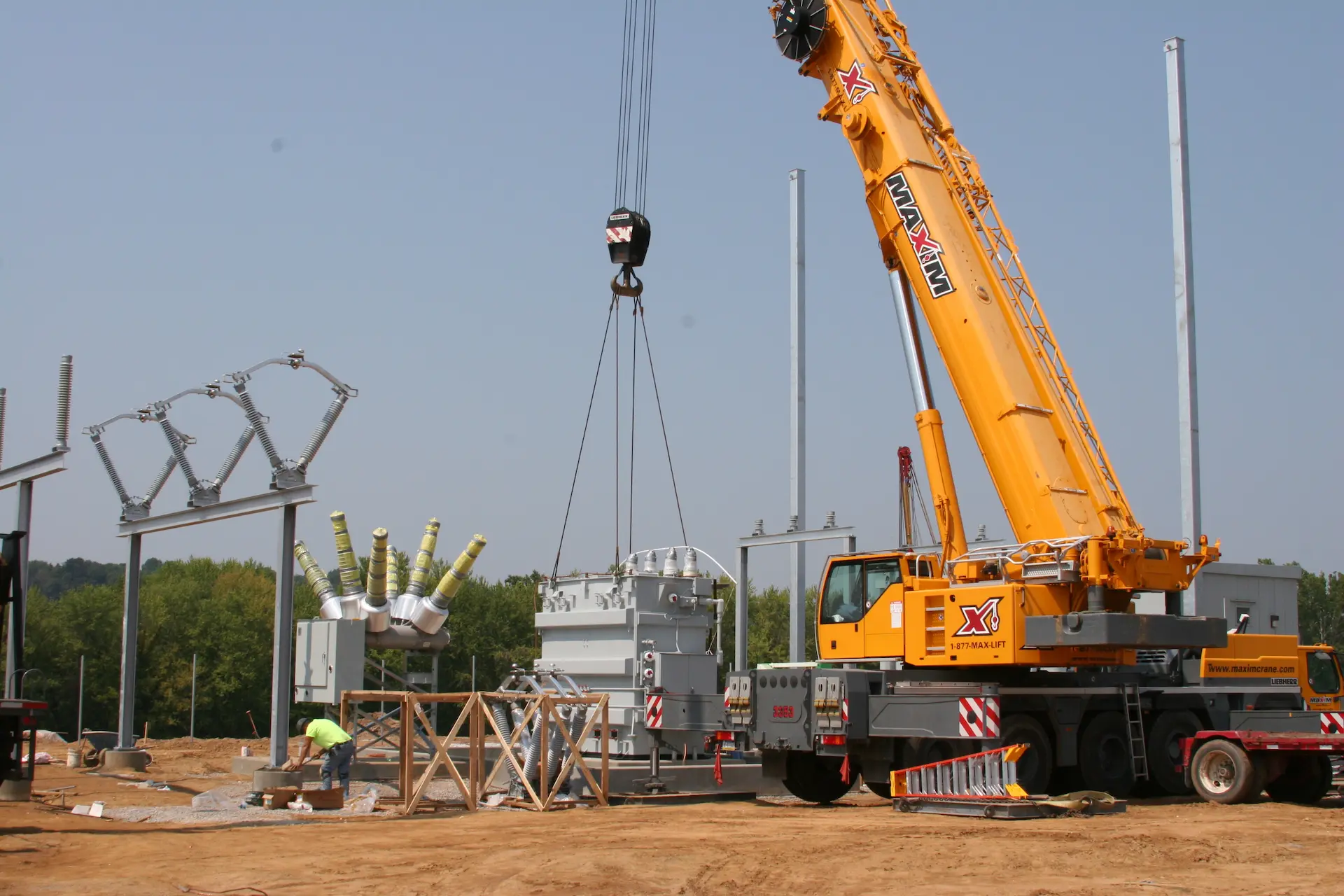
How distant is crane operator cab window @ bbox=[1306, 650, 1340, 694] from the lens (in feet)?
70.6

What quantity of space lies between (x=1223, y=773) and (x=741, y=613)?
308 inches

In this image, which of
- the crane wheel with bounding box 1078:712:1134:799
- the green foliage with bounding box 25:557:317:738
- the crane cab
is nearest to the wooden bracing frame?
the crane cab

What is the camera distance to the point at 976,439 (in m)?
17.5

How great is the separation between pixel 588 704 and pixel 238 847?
595 centimetres

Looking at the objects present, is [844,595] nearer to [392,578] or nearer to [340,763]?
[340,763]

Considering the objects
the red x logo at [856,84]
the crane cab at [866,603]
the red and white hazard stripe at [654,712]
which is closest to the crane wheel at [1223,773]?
the crane cab at [866,603]

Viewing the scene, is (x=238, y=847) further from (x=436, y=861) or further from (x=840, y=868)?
(x=840, y=868)

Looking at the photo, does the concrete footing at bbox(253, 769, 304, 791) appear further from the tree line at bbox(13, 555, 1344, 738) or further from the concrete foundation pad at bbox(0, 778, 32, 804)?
the tree line at bbox(13, 555, 1344, 738)

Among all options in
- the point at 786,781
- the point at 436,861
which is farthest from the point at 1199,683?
the point at 436,861

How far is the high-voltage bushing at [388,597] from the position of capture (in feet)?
73.1

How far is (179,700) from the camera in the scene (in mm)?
66812

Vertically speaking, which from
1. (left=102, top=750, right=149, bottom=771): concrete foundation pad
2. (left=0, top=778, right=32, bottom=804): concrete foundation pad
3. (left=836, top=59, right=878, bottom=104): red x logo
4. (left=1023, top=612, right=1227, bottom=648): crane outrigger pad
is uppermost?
(left=836, top=59, right=878, bottom=104): red x logo

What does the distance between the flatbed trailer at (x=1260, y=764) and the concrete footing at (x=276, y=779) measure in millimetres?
11124

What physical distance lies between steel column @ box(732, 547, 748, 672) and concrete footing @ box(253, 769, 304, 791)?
725 centimetres
